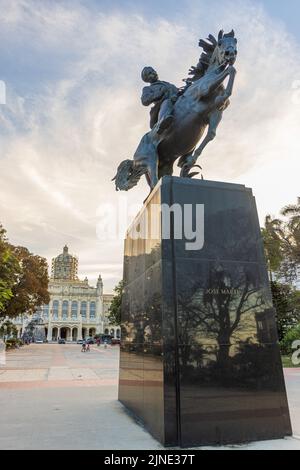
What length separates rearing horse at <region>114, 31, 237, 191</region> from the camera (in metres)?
6.34

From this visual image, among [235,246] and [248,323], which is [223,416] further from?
[235,246]

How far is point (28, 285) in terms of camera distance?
4062 centimetres

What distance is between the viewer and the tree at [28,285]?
38.8m

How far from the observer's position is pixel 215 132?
6.84 meters

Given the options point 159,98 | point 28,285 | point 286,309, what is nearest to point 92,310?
point 28,285

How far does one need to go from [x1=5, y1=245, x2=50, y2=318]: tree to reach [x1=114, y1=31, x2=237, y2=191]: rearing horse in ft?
110

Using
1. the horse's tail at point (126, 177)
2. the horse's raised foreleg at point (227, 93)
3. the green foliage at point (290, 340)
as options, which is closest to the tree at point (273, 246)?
the green foliage at point (290, 340)

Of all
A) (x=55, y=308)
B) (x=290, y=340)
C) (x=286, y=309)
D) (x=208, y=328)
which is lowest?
(x=290, y=340)

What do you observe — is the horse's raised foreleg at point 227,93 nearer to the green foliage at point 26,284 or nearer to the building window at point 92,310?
the green foliage at point 26,284

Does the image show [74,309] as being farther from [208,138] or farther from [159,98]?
[208,138]

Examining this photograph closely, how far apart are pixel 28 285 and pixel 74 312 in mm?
79689

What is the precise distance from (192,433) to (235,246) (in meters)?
2.62

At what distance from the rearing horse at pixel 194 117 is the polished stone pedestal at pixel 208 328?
132 cm

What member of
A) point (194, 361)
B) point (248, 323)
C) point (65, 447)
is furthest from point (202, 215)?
point (65, 447)
